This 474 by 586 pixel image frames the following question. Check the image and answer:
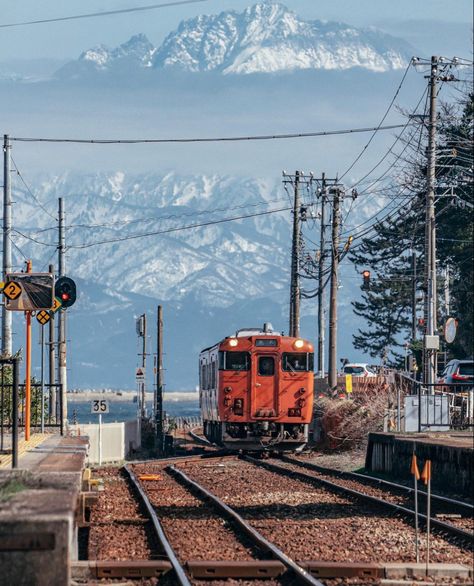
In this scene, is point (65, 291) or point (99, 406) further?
point (99, 406)

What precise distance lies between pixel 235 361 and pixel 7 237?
24.4ft

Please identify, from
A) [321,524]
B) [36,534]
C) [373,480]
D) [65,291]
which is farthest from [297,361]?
[36,534]

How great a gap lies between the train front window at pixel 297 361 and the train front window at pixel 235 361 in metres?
1.01

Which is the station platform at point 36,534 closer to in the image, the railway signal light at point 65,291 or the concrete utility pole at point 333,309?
the railway signal light at point 65,291

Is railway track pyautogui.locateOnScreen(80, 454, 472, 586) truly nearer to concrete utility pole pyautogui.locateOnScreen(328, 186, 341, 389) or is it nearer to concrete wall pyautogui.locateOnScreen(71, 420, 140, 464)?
concrete wall pyautogui.locateOnScreen(71, 420, 140, 464)

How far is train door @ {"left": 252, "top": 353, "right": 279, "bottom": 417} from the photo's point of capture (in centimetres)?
Result: 3750

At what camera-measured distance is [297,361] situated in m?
37.9

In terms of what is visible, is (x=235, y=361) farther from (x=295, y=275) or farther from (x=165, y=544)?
(x=165, y=544)

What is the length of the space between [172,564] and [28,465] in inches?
163

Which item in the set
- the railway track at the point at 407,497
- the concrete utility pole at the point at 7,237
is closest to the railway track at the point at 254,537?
the railway track at the point at 407,497

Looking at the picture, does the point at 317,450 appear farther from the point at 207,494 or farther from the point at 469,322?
the point at 469,322

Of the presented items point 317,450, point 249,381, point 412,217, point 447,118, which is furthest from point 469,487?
point 412,217

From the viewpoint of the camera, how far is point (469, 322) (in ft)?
201

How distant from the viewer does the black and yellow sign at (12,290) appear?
2161cm
